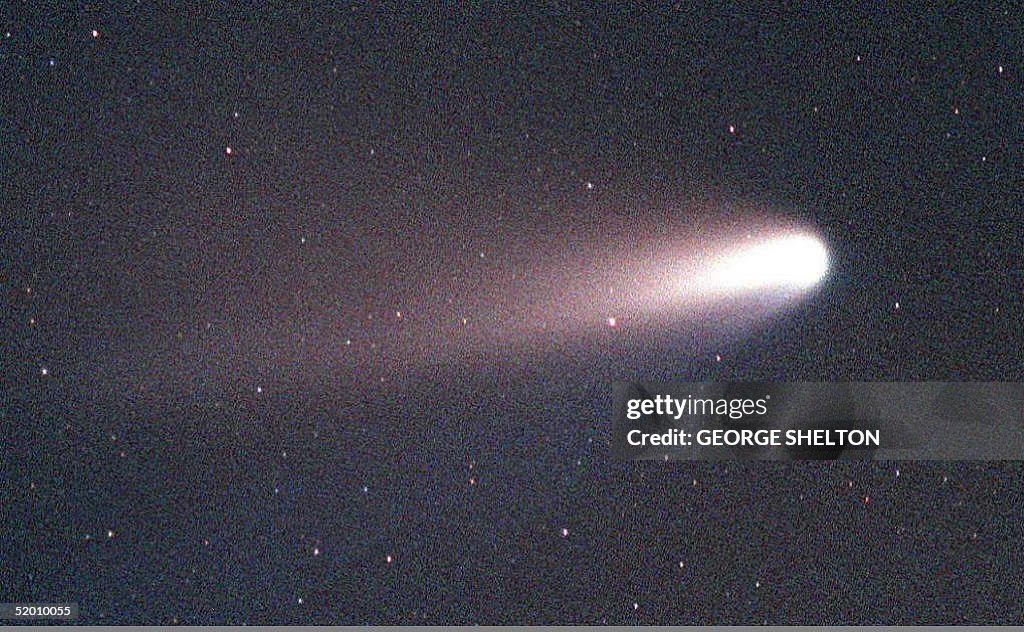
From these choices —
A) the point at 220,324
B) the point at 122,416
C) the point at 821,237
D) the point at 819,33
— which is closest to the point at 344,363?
the point at 220,324

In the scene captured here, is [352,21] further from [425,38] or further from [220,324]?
[220,324]

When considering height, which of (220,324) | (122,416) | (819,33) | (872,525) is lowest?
(872,525)

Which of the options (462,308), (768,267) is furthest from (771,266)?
(462,308)

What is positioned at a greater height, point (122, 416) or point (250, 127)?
point (250, 127)

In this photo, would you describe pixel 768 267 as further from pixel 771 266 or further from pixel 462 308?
pixel 462 308
